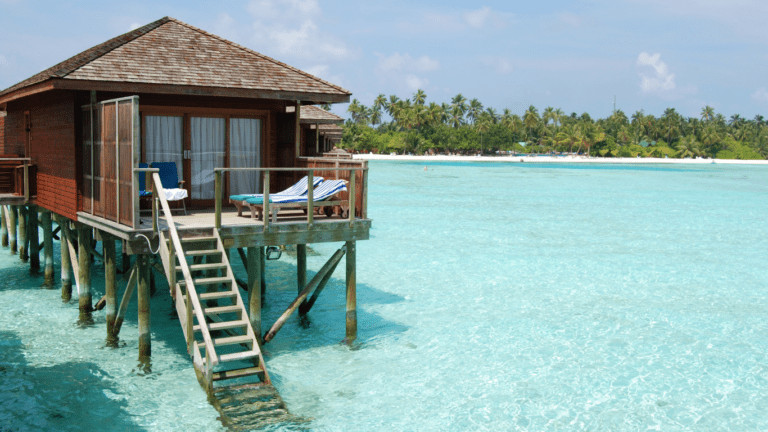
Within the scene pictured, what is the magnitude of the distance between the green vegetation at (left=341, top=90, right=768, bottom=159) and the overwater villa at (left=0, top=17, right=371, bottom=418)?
4562 inches

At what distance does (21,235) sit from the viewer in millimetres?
19891

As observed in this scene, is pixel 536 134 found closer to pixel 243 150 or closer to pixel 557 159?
pixel 557 159

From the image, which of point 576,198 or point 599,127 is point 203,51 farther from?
point 599,127

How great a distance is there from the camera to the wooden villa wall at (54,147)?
12.0 metres

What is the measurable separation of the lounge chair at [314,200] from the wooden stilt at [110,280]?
2421 mm

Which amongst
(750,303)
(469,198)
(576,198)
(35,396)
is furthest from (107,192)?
(576,198)

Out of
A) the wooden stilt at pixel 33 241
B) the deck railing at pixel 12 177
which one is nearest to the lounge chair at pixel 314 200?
the deck railing at pixel 12 177

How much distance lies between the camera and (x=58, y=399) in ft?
32.0

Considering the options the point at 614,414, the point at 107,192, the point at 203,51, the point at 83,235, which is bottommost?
the point at 614,414

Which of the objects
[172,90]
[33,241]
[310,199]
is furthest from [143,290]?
[33,241]

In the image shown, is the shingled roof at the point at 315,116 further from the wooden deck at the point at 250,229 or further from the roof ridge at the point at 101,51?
the wooden deck at the point at 250,229

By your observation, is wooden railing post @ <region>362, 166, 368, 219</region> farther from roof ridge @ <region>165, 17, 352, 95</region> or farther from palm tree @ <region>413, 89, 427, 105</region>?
palm tree @ <region>413, 89, 427, 105</region>

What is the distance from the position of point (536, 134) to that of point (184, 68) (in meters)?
155

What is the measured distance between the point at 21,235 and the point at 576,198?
37.8 meters
